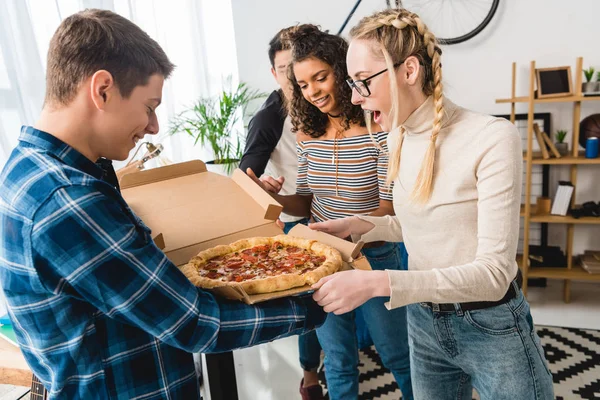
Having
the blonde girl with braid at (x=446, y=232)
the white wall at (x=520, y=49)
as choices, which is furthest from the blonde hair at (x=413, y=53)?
the white wall at (x=520, y=49)

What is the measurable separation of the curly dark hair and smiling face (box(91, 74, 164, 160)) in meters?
0.87

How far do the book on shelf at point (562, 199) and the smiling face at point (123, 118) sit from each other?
3043 mm

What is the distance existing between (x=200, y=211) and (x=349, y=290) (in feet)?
2.09

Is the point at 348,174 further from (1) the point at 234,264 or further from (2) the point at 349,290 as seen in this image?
(2) the point at 349,290

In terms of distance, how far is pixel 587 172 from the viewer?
3.36m

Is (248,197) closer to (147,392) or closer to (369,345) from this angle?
(147,392)

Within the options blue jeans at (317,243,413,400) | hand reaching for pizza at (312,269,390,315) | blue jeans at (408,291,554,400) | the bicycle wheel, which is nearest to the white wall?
the bicycle wheel

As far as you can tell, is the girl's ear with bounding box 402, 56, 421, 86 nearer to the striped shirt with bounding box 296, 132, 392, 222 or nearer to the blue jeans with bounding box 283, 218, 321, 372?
the striped shirt with bounding box 296, 132, 392, 222

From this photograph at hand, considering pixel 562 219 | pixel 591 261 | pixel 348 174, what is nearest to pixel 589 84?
pixel 562 219

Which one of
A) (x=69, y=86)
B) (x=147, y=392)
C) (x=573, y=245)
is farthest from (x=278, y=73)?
(x=573, y=245)

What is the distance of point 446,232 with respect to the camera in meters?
1.17

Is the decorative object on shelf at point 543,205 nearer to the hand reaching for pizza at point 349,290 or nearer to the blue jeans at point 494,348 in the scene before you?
the blue jeans at point 494,348

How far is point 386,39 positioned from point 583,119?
266cm

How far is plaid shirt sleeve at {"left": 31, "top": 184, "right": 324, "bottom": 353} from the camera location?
32.0 inches
